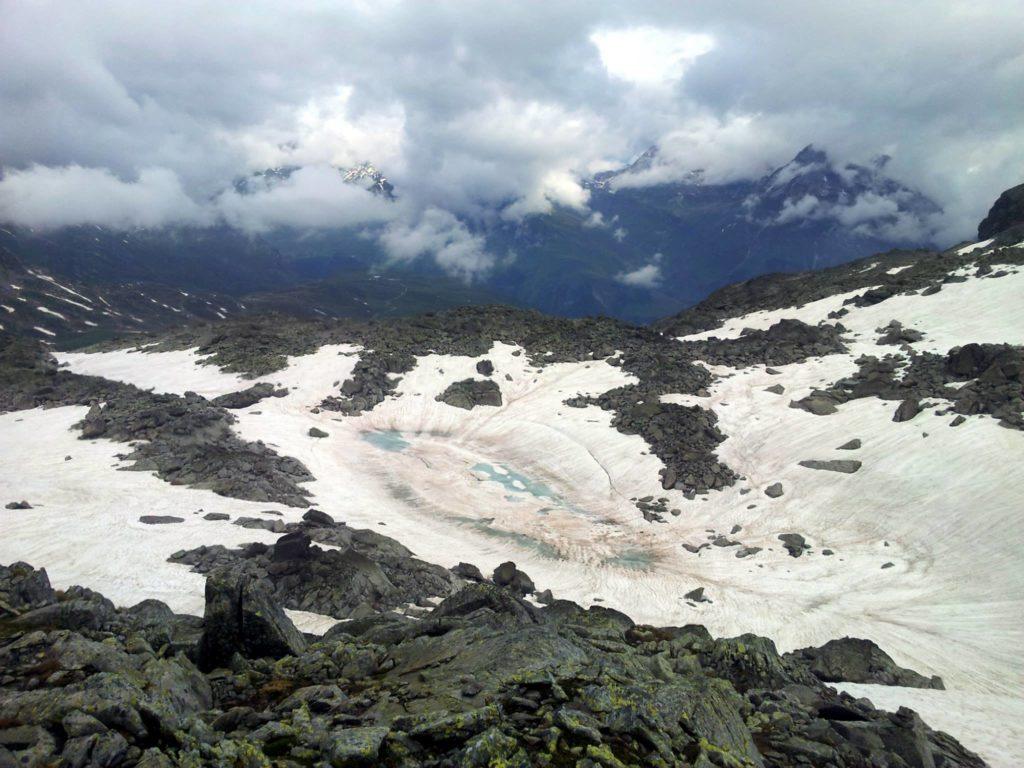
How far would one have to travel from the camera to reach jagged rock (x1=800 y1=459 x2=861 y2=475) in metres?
41.4

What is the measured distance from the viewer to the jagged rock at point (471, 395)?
6531 centimetres

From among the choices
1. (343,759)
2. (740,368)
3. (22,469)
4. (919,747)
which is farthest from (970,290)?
(22,469)

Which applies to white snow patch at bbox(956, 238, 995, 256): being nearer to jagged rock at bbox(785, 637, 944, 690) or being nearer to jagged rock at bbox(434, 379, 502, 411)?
jagged rock at bbox(434, 379, 502, 411)

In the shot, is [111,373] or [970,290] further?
[111,373]

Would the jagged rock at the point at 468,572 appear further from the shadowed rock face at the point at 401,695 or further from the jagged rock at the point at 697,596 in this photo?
the shadowed rock face at the point at 401,695

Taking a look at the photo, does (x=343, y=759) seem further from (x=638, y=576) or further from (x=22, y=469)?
(x=22, y=469)

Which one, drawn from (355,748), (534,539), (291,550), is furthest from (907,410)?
(355,748)

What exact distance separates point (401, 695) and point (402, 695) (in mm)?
29

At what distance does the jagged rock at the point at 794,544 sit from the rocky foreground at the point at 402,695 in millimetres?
19972

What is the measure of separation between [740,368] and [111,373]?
78783 millimetres

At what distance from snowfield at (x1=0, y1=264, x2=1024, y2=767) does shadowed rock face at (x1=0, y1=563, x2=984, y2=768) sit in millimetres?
6568

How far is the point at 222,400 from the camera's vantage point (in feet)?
200

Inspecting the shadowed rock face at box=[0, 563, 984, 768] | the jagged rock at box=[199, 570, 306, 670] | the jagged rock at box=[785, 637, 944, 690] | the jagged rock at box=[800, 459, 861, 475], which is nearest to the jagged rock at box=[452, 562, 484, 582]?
the shadowed rock face at box=[0, 563, 984, 768]

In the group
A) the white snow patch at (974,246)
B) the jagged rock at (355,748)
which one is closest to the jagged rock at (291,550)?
the jagged rock at (355,748)
